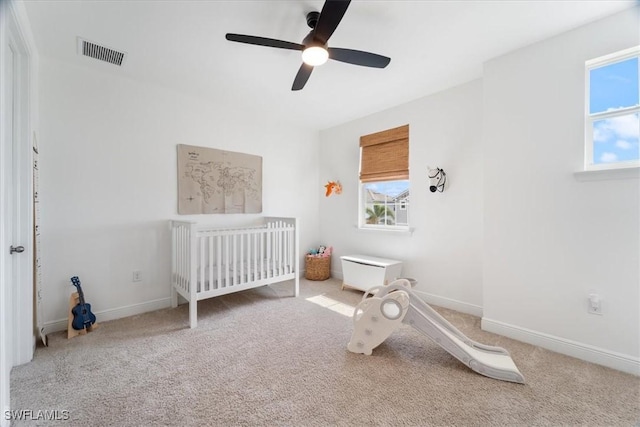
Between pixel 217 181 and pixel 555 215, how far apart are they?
326cm

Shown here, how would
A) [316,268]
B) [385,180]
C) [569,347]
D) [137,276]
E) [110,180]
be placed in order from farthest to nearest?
[316,268], [385,180], [137,276], [110,180], [569,347]

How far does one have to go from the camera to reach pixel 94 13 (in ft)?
5.68

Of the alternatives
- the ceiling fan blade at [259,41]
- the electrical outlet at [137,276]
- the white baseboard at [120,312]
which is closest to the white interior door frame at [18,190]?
the white baseboard at [120,312]

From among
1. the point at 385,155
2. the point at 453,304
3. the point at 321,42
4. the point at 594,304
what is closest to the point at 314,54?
the point at 321,42

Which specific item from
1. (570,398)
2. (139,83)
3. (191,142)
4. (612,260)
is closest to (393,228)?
(612,260)

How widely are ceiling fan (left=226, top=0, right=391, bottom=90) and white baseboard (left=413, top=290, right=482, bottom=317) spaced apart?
240 cm

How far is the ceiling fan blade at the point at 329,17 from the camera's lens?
4.39 ft

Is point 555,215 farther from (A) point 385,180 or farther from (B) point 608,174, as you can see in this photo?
(A) point 385,180

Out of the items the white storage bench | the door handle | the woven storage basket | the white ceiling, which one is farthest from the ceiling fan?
the woven storage basket

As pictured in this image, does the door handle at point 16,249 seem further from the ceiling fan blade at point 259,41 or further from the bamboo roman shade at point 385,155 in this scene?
the bamboo roman shade at point 385,155

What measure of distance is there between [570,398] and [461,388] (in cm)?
57

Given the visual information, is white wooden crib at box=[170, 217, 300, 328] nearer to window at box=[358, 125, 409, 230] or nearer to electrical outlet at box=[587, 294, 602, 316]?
window at box=[358, 125, 409, 230]

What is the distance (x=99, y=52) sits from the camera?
84.3 inches

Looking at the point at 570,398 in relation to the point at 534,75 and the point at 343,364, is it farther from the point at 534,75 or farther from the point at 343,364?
the point at 534,75
